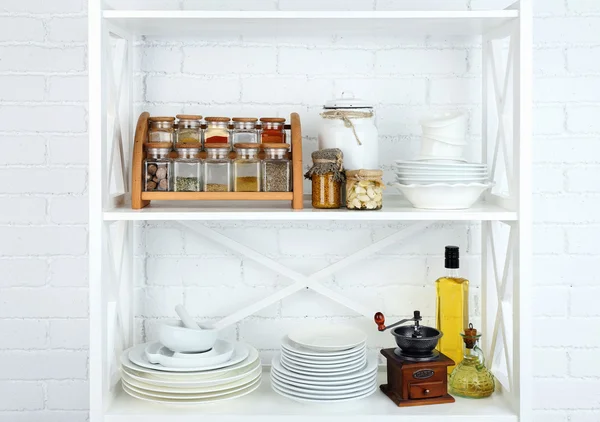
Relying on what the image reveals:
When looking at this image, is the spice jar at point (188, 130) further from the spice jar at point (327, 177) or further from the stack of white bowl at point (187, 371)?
the stack of white bowl at point (187, 371)

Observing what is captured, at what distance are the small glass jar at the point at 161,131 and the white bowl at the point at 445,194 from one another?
0.59 m

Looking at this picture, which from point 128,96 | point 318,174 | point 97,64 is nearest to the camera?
point 97,64

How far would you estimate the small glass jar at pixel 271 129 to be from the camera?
1.90m

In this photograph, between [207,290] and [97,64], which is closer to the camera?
[97,64]

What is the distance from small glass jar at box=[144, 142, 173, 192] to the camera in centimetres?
183

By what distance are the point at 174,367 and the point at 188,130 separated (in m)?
0.59

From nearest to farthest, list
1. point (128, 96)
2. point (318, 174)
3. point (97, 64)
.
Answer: point (97, 64) → point (318, 174) → point (128, 96)

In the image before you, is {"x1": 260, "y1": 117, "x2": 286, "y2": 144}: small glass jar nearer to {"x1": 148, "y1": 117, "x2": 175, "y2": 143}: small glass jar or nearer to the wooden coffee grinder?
{"x1": 148, "y1": 117, "x2": 175, "y2": 143}: small glass jar

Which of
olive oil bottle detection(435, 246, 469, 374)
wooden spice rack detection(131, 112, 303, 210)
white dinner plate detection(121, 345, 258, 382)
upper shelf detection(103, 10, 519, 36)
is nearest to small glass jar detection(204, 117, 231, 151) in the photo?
wooden spice rack detection(131, 112, 303, 210)

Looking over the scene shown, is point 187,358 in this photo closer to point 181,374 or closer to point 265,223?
point 181,374

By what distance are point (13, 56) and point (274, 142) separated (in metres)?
0.82
